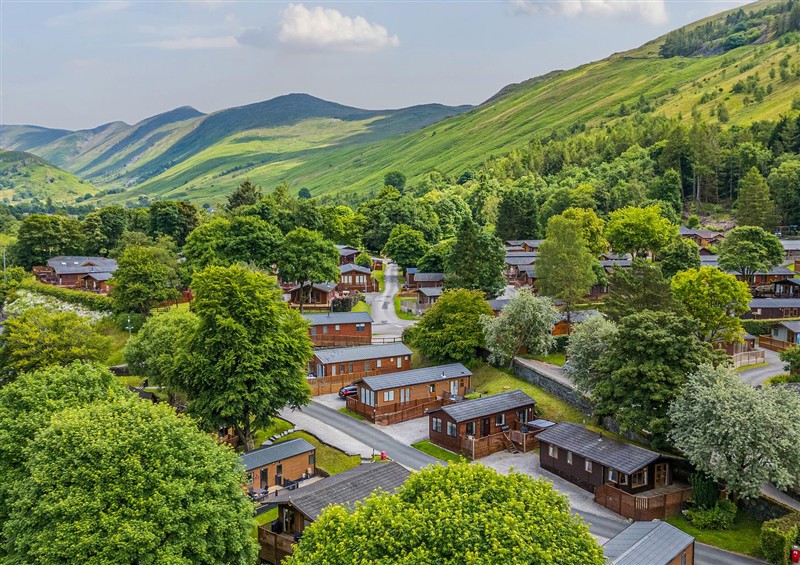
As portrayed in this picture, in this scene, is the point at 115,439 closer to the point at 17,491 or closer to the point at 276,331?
the point at 17,491

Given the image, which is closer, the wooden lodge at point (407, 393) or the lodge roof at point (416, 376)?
the wooden lodge at point (407, 393)

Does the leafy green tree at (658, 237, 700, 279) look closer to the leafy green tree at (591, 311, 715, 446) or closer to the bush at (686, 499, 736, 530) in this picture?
the leafy green tree at (591, 311, 715, 446)

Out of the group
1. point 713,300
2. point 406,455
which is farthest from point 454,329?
point 713,300

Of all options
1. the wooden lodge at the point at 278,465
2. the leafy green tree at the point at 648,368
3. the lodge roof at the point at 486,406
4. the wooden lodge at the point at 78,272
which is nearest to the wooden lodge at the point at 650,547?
the leafy green tree at the point at 648,368

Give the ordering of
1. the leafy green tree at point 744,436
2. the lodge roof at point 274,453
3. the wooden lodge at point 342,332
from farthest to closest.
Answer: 1. the wooden lodge at point 342,332
2. the lodge roof at point 274,453
3. the leafy green tree at point 744,436

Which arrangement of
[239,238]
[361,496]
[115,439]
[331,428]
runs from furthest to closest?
[239,238], [331,428], [361,496], [115,439]

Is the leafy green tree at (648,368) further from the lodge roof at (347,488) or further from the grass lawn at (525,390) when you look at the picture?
the lodge roof at (347,488)

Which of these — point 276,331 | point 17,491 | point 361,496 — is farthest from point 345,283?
point 17,491

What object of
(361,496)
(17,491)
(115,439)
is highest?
(115,439)

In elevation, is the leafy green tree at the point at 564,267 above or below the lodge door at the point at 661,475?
above
